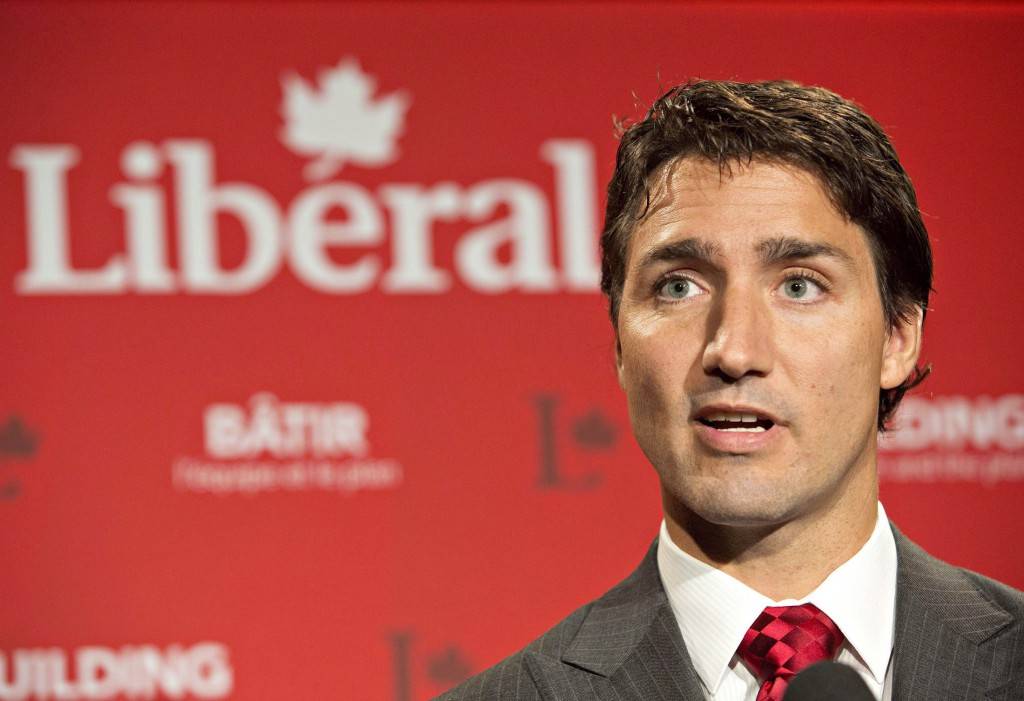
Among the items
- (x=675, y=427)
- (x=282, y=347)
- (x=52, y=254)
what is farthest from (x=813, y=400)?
(x=52, y=254)

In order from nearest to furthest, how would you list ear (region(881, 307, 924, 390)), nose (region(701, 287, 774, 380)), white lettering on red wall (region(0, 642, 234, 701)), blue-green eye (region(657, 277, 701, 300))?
nose (region(701, 287, 774, 380)) < blue-green eye (region(657, 277, 701, 300)) < ear (region(881, 307, 924, 390)) < white lettering on red wall (region(0, 642, 234, 701))

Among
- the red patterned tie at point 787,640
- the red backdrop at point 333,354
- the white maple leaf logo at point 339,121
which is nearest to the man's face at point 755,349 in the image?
the red patterned tie at point 787,640

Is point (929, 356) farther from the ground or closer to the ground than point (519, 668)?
farther from the ground

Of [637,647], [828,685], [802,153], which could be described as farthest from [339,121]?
[828,685]

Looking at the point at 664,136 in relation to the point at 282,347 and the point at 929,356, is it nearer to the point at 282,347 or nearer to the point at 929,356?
the point at 282,347

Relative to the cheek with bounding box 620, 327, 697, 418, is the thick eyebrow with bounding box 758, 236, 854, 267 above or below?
above

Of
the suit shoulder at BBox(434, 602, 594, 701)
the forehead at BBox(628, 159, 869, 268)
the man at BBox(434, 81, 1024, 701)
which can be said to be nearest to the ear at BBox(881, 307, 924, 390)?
the man at BBox(434, 81, 1024, 701)

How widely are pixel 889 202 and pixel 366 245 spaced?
66.0 inches

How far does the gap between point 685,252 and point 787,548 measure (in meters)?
0.34

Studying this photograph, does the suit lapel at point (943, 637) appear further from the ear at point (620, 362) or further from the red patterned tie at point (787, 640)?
the ear at point (620, 362)

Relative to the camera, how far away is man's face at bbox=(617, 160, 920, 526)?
146 centimetres

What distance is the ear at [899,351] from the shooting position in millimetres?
1639

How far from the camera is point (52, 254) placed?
9.77 feet

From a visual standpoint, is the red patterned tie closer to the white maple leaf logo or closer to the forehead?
the forehead
